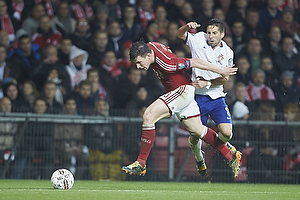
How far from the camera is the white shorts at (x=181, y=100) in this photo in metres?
9.07

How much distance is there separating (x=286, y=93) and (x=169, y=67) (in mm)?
5299

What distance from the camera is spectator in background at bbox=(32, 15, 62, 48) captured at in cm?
1345

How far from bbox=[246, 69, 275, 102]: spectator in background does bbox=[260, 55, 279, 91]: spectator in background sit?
0.29 m

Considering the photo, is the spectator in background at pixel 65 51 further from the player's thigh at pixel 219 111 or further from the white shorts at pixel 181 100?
the white shorts at pixel 181 100

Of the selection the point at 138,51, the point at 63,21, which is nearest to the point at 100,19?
the point at 63,21

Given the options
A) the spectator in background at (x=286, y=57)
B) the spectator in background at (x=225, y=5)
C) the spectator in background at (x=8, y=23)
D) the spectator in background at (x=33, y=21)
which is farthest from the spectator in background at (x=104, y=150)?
the spectator in background at (x=225, y=5)

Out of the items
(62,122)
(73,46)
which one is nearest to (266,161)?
(62,122)

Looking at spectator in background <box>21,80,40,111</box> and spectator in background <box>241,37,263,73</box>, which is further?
spectator in background <box>241,37,263,73</box>

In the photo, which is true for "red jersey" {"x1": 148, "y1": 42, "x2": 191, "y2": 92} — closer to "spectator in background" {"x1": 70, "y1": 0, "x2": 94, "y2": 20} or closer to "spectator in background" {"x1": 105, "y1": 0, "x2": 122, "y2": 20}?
"spectator in background" {"x1": 70, "y1": 0, "x2": 94, "y2": 20}

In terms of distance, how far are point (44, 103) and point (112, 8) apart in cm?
387

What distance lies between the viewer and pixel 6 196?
7617 mm

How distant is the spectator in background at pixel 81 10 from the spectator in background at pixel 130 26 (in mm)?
848

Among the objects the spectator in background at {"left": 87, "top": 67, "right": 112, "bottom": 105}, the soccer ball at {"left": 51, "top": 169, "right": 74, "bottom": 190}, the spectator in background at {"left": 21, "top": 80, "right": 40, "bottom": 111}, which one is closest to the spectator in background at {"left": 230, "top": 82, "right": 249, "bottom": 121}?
the spectator in background at {"left": 87, "top": 67, "right": 112, "bottom": 105}

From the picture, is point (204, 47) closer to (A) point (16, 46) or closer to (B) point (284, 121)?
(B) point (284, 121)
